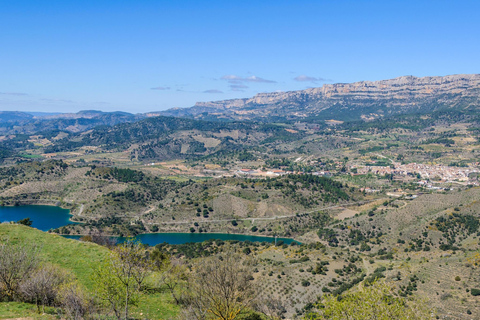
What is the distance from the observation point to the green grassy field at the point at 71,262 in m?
21.7

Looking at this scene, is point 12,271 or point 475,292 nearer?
point 12,271

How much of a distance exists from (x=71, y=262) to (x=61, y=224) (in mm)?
82166

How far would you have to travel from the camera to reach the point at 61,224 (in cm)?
10588

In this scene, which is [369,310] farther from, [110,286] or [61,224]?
[61,224]

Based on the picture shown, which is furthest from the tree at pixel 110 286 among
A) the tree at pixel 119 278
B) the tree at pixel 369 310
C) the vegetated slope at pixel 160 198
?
the vegetated slope at pixel 160 198

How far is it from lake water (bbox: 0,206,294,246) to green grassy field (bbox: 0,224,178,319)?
2107 inches

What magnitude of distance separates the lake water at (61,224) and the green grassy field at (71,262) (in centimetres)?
5351

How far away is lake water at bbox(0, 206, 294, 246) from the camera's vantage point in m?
94.9

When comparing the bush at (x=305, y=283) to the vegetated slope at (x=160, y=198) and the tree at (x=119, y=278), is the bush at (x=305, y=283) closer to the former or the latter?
the tree at (x=119, y=278)

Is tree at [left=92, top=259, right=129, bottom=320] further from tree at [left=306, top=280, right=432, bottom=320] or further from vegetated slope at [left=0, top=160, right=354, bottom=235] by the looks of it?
vegetated slope at [left=0, top=160, right=354, bottom=235]

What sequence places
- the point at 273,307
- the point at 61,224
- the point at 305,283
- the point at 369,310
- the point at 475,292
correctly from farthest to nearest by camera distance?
the point at 61,224, the point at 305,283, the point at 475,292, the point at 273,307, the point at 369,310

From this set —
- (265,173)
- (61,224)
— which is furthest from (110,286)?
(265,173)

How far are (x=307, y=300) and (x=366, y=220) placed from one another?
52395mm

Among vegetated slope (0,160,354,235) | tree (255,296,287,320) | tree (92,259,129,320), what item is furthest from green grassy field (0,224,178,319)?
vegetated slope (0,160,354,235)
